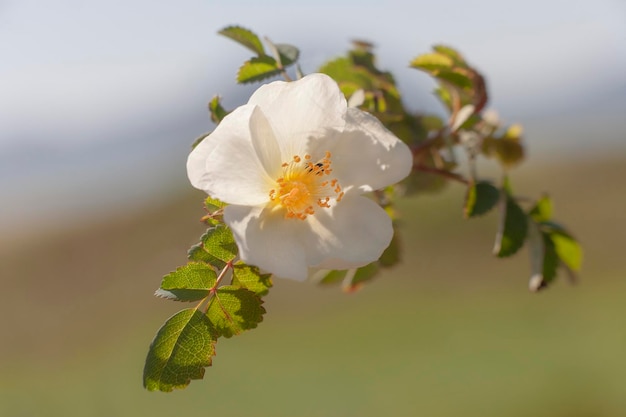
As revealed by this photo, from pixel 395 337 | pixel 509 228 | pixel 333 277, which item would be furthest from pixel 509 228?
pixel 395 337

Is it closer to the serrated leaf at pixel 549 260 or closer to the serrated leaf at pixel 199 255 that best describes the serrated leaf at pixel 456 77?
the serrated leaf at pixel 549 260

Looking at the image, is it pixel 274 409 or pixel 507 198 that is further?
pixel 274 409

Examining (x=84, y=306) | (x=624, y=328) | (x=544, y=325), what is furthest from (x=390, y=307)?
(x=84, y=306)

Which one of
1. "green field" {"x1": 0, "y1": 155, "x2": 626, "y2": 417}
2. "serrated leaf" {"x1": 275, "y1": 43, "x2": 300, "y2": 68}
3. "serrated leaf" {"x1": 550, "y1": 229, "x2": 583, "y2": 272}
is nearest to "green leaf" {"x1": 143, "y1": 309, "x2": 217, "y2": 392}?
"serrated leaf" {"x1": 275, "y1": 43, "x2": 300, "y2": 68}

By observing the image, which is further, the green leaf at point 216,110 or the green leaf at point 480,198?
the green leaf at point 480,198

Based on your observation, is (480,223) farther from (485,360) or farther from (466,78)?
(466,78)

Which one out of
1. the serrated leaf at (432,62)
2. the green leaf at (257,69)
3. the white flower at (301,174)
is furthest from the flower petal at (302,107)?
the serrated leaf at (432,62)

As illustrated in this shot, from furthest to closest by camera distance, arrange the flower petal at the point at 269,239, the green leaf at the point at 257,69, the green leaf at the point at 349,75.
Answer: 1. the green leaf at the point at 349,75
2. the green leaf at the point at 257,69
3. the flower petal at the point at 269,239
